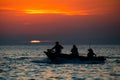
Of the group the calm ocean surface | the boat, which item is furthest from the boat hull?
the calm ocean surface

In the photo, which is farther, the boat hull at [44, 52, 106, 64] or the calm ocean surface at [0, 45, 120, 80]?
the boat hull at [44, 52, 106, 64]

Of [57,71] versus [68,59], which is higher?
[68,59]

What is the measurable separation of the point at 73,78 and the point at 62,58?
14504 mm

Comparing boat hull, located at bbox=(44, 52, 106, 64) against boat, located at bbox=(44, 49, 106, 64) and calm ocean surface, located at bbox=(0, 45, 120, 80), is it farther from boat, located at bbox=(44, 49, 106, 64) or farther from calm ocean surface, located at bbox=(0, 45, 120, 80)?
calm ocean surface, located at bbox=(0, 45, 120, 80)

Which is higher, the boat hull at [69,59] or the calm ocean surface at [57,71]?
the boat hull at [69,59]

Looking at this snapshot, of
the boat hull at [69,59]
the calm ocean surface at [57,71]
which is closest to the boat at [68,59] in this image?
the boat hull at [69,59]

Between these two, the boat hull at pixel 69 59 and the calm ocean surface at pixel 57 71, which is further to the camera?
the boat hull at pixel 69 59

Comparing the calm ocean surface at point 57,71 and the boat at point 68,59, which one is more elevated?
the boat at point 68,59

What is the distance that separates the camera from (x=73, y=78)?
27281 mm

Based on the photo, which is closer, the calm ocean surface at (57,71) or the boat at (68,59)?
the calm ocean surface at (57,71)

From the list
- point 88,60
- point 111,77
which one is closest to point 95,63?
point 88,60

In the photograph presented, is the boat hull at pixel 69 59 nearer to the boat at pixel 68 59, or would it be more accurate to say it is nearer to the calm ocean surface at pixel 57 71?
the boat at pixel 68 59

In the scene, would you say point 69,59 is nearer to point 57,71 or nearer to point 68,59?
point 68,59

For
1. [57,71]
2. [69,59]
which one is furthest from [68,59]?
[57,71]
